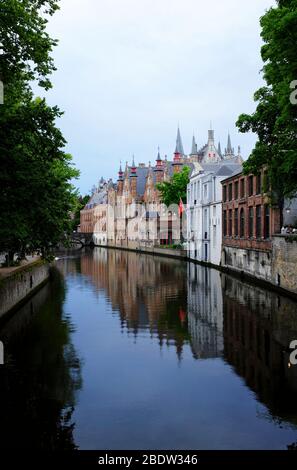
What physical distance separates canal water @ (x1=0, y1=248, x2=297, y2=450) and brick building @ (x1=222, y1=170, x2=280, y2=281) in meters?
8.89

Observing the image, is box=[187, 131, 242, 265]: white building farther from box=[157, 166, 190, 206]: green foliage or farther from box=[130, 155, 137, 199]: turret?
box=[130, 155, 137, 199]: turret

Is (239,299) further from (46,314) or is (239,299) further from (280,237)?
(46,314)

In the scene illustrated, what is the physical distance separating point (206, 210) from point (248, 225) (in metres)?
17.0

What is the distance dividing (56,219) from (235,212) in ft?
104

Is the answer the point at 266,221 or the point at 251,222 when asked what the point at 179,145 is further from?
the point at 266,221

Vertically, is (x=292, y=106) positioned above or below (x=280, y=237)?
above

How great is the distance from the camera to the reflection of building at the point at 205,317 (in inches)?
673

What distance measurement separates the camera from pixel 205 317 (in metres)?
22.7

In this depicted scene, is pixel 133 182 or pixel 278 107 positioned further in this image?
pixel 133 182

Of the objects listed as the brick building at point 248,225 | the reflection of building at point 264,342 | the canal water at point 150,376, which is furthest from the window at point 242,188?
the canal water at point 150,376

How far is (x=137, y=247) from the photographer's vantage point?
91.1 meters

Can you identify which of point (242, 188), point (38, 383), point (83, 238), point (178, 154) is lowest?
point (38, 383)

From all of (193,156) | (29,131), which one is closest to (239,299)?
(29,131)

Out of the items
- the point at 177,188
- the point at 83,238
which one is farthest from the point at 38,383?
the point at 83,238
